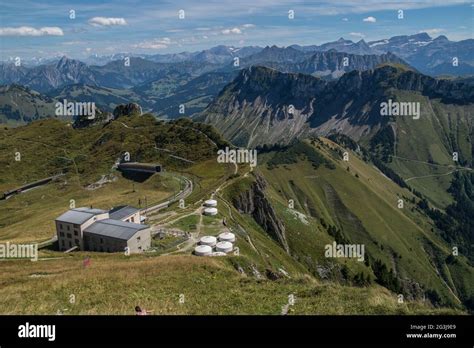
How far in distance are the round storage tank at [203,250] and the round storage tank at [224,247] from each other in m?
2.59

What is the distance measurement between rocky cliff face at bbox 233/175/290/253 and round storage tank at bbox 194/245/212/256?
60.8 m

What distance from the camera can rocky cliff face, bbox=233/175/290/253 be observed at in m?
142

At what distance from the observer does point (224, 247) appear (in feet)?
259

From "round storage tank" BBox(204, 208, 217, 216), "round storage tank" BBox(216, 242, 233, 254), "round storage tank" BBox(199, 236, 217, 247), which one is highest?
"round storage tank" BBox(199, 236, 217, 247)

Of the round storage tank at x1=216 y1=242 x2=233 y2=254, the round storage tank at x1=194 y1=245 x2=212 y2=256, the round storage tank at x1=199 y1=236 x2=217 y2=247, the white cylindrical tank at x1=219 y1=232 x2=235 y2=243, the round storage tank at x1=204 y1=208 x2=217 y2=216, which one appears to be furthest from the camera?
the round storage tank at x1=204 y1=208 x2=217 y2=216

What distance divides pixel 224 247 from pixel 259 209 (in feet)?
237

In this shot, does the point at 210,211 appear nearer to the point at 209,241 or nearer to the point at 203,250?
the point at 209,241
